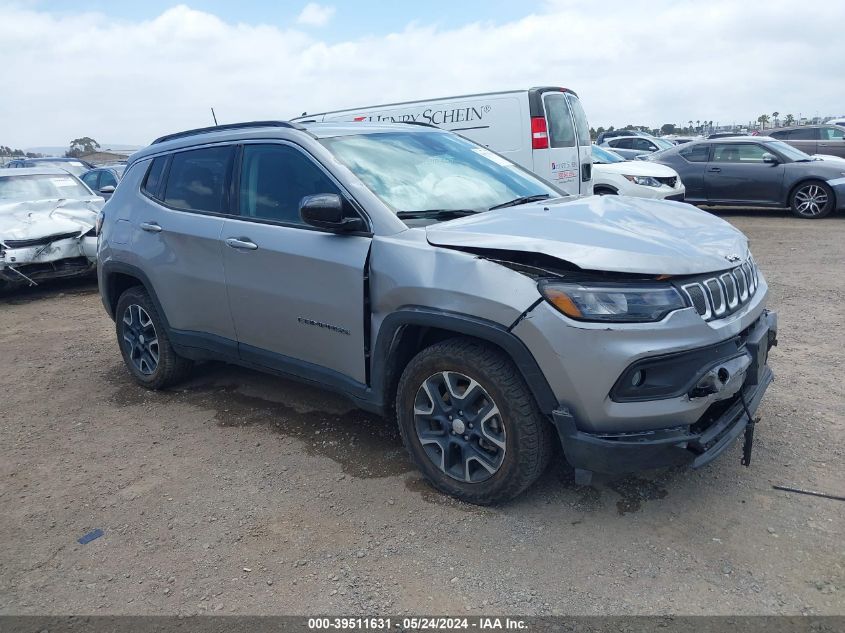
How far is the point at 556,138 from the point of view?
888 cm

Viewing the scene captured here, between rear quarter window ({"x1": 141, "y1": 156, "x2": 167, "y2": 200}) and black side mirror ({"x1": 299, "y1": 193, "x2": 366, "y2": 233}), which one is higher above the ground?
rear quarter window ({"x1": 141, "y1": 156, "x2": 167, "y2": 200})

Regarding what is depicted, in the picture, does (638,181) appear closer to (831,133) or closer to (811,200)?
(811,200)

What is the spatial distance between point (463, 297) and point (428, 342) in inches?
18.7

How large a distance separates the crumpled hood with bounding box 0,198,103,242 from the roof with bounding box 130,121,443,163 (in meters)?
4.55

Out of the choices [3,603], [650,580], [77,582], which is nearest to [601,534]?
[650,580]

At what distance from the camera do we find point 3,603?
9.07 feet

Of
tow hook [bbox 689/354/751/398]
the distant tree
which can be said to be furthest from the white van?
the distant tree

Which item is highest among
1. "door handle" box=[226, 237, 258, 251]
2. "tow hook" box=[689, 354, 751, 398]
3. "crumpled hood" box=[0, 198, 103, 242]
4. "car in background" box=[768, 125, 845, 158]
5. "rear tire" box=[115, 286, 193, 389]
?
"car in background" box=[768, 125, 845, 158]

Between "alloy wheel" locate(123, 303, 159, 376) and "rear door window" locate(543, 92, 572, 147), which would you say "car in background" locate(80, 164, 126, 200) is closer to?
"rear door window" locate(543, 92, 572, 147)

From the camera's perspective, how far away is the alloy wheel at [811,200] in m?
12.0

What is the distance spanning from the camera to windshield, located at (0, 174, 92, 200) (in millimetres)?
9391

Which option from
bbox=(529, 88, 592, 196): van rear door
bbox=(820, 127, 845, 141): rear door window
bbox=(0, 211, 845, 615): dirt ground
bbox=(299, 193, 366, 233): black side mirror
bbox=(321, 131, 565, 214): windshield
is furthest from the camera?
bbox=(820, 127, 845, 141): rear door window

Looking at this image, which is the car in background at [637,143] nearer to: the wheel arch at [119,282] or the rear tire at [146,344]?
the wheel arch at [119,282]

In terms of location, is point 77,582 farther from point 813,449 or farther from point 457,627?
point 813,449
